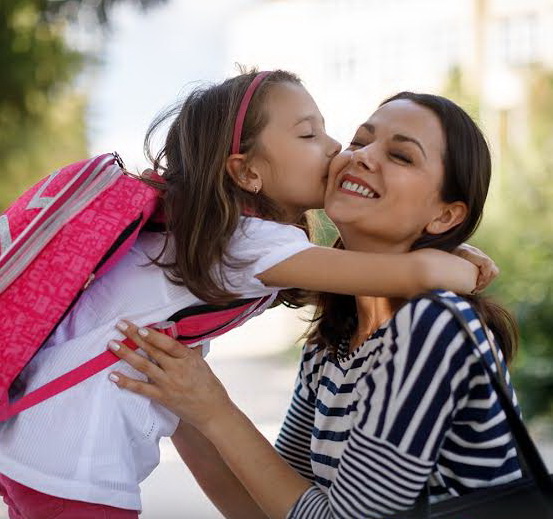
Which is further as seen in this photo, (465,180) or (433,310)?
(465,180)

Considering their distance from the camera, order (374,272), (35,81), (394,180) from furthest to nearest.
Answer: (35,81) → (394,180) → (374,272)

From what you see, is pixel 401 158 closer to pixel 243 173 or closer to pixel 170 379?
pixel 243 173

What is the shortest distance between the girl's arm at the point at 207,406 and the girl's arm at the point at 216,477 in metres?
0.33

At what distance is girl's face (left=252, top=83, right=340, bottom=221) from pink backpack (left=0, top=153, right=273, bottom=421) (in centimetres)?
34

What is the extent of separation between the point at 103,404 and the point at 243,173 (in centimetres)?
64

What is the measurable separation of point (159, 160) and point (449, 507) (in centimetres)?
111

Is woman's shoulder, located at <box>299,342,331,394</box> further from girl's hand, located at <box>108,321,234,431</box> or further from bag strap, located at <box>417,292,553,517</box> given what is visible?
bag strap, located at <box>417,292,553,517</box>

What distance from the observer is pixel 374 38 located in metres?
30.3

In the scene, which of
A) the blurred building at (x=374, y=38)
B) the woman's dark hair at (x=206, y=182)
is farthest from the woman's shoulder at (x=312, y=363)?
the blurred building at (x=374, y=38)

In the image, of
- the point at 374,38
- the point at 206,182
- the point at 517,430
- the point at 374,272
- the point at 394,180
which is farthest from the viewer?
the point at 374,38

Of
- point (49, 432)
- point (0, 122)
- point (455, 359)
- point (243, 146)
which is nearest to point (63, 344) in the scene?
point (49, 432)

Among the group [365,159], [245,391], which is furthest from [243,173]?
[245,391]

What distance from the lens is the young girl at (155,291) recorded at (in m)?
2.01

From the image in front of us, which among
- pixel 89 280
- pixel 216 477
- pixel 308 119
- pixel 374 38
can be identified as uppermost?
pixel 308 119
